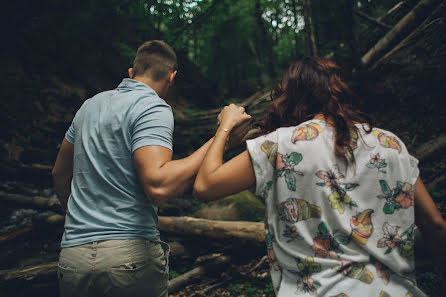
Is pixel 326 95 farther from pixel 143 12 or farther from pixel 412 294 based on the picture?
pixel 143 12

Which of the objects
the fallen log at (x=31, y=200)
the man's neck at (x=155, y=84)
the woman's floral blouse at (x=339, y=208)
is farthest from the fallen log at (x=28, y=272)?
the woman's floral blouse at (x=339, y=208)

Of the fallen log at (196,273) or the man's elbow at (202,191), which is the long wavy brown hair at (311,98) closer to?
the man's elbow at (202,191)

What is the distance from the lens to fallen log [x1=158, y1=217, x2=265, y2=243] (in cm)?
428

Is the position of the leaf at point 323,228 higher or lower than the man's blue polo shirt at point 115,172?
lower

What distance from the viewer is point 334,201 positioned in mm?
1314

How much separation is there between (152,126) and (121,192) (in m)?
0.45

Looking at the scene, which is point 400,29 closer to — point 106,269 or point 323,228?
point 323,228

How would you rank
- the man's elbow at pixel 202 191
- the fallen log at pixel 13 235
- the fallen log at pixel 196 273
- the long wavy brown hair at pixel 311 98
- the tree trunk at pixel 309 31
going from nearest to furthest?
1. the man's elbow at pixel 202 191
2. the long wavy brown hair at pixel 311 98
3. the fallen log at pixel 196 273
4. the fallen log at pixel 13 235
5. the tree trunk at pixel 309 31

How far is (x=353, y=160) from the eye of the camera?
1.33m

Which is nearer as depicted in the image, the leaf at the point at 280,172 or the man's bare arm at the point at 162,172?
the leaf at the point at 280,172

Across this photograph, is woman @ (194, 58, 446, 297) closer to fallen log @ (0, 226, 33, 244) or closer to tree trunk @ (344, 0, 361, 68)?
fallen log @ (0, 226, 33, 244)

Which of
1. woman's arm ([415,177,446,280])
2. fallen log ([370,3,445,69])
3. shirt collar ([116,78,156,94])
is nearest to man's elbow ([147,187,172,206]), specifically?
shirt collar ([116,78,156,94])

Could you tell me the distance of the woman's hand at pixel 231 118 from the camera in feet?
5.62

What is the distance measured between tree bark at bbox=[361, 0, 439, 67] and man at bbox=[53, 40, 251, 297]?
7334 mm
